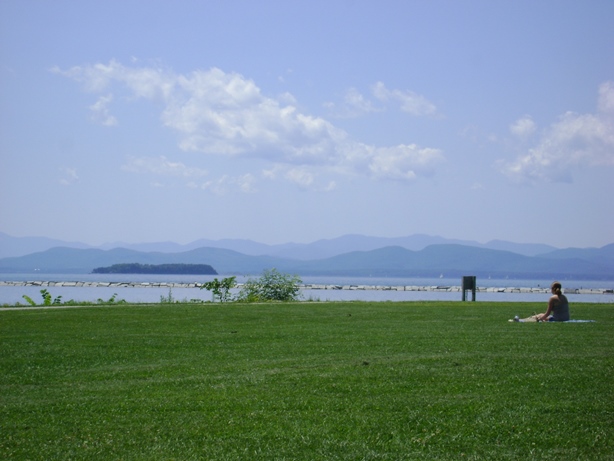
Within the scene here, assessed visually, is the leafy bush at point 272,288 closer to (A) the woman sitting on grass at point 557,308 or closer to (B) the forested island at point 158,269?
(A) the woman sitting on grass at point 557,308

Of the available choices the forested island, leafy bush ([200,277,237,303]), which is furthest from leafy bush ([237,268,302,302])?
the forested island

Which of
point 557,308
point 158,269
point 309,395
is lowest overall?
point 309,395

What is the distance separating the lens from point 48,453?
6.48m

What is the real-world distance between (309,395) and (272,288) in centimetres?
2684

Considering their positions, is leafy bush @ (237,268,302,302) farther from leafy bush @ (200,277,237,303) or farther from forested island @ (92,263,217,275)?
forested island @ (92,263,217,275)

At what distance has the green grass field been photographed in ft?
21.6

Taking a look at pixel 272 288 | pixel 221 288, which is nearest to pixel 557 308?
pixel 221 288

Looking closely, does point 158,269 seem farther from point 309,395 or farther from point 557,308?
point 309,395

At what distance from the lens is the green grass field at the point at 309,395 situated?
659 centimetres

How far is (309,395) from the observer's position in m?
8.42

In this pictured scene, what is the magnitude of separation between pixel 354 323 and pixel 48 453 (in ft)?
37.9

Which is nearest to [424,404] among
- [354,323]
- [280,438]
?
[280,438]

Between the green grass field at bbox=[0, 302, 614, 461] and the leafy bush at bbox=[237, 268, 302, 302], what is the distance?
64.4ft

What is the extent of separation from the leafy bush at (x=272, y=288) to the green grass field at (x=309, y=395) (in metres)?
19.6
